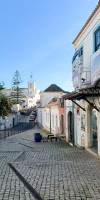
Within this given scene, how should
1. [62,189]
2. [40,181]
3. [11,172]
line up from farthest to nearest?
[11,172], [40,181], [62,189]

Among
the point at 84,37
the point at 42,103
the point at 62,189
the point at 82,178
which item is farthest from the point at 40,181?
the point at 42,103

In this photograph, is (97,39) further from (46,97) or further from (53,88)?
(53,88)

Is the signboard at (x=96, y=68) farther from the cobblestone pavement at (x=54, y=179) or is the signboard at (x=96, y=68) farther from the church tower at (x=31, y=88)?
the church tower at (x=31, y=88)

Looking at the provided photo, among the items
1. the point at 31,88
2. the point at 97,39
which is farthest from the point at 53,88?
the point at 31,88

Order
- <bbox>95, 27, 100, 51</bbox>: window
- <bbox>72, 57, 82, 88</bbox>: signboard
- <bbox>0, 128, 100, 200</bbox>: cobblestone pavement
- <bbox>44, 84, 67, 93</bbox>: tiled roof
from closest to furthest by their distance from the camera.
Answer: <bbox>0, 128, 100, 200</bbox>: cobblestone pavement
<bbox>95, 27, 100, 51</bbox>: window
<bbox>72, 57, 82, 88</bbox>: signboard
<bbox>44, 84, 67, 93</bbox>: tiled roof

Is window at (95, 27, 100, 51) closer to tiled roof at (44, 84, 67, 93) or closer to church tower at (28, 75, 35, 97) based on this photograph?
tiled roof at (44, 84, 67, 93)

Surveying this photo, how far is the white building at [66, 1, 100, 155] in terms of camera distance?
419 inches

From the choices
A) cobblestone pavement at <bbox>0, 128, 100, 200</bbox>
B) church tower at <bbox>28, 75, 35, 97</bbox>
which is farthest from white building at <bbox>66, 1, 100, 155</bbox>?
church tower at <bbox>28, 75, 35, 97</bbox>

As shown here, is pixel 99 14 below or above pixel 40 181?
above

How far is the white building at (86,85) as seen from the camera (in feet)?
34.9

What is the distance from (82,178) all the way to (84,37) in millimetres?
9299

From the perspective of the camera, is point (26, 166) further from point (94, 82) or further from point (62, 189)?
point (94, 82)

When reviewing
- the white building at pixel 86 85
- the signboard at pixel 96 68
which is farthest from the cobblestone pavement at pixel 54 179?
the signboard at pixel 96 68

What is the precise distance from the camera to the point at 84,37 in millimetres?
13297
